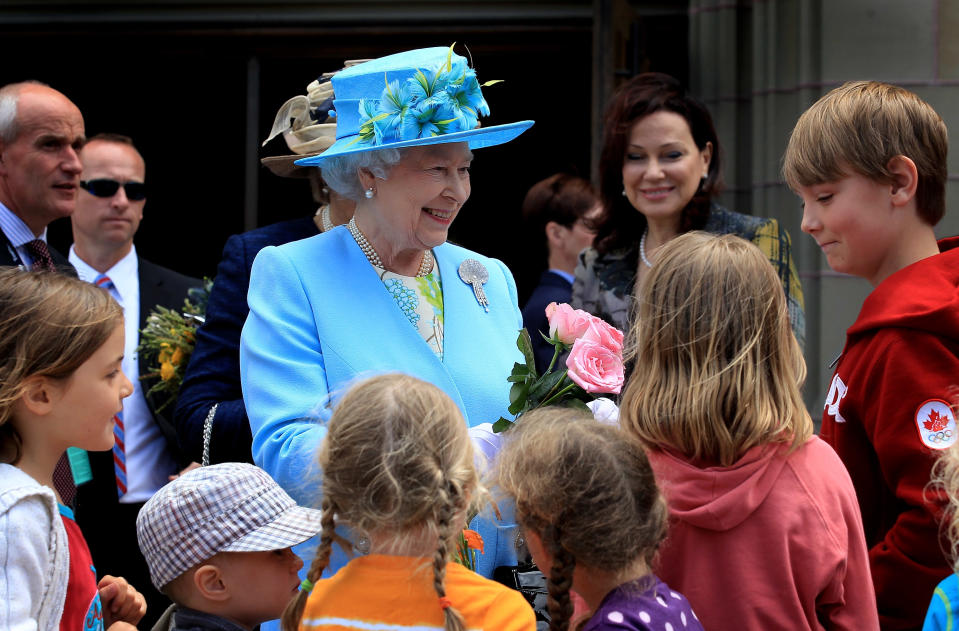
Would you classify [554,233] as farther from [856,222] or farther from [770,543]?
[770,543]

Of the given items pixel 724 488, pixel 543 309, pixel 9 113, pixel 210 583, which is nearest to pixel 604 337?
pixel 724 488

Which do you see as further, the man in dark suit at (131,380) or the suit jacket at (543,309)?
the suit jacket at (543,309)

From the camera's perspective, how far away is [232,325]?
9.30 feet

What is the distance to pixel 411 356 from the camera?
2312mm

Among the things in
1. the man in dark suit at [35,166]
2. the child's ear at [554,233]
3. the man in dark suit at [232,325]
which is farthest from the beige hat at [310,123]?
the child's ear at [554,233]

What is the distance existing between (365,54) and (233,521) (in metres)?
4.32

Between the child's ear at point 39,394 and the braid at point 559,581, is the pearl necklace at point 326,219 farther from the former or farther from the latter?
the braid at point 559,581

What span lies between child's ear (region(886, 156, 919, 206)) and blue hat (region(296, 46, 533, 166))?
2.77 ft

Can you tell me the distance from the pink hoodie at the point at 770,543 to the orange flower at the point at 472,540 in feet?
1.23

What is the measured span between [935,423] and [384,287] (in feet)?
3.86

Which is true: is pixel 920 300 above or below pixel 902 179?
below

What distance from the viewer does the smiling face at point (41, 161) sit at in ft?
12.0

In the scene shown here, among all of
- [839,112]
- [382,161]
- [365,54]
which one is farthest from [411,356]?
[365,54]

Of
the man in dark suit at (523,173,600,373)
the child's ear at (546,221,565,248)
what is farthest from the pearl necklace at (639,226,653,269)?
the child's ear at (546,221,565,248)
